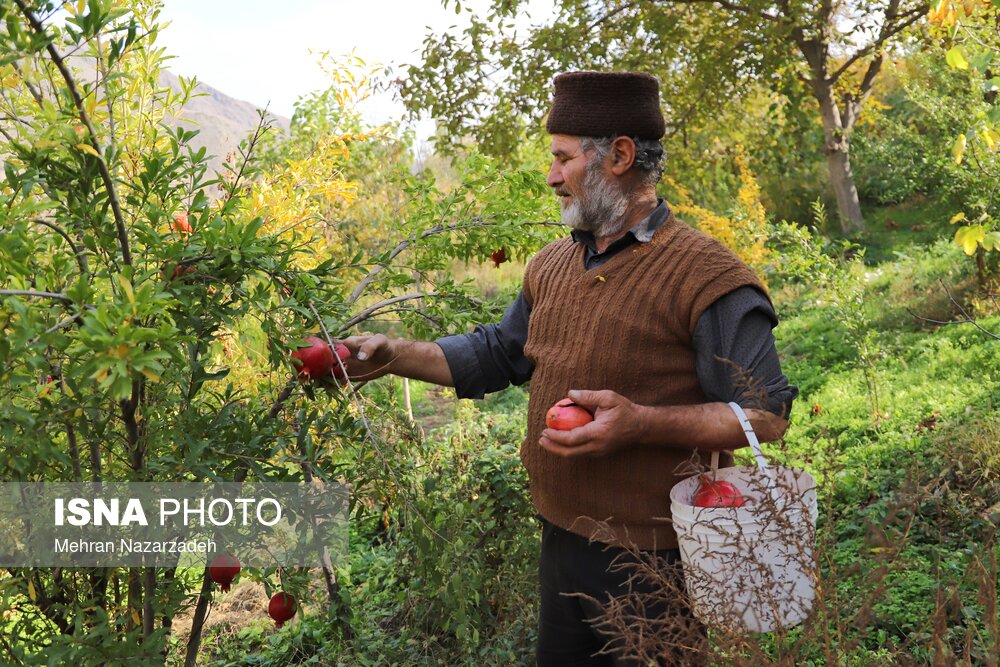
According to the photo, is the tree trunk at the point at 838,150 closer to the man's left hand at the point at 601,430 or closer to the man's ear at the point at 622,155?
the man's ear at the point at 622,155

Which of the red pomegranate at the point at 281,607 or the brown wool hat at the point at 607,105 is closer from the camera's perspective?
the brown wool hat at the point at 607,105

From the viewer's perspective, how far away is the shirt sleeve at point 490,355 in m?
2.35

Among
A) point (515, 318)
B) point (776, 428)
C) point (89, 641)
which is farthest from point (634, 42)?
point (89, 641)

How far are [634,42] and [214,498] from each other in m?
6.53

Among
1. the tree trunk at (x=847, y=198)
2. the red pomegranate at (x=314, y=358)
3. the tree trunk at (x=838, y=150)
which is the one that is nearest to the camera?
the red pomegranate at (x=314, y=358)

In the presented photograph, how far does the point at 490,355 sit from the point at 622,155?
0.63 meters

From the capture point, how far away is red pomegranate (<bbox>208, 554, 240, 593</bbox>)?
6.93 feet

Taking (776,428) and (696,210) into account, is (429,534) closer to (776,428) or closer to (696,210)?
(776,428)

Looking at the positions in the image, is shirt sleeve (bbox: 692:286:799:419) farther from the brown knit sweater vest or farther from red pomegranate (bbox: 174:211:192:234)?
red pomegranate (bbox: 174:211:192:234)

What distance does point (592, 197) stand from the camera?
7.00 ft

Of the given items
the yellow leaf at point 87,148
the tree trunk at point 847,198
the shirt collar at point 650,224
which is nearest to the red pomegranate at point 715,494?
the shirt collar at point 650,224

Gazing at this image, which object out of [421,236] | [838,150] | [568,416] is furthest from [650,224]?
[838,150]

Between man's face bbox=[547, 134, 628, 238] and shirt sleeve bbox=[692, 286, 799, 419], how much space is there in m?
0.36

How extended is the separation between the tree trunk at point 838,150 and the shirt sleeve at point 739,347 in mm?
8828
